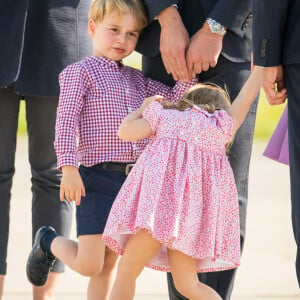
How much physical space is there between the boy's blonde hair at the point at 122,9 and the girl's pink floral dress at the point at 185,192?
0.46m

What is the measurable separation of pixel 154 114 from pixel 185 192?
0.99 ft

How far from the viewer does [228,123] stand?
12.6 ft

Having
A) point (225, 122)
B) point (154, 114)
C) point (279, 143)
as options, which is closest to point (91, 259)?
point (154, 114)

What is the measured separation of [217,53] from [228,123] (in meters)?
0.32

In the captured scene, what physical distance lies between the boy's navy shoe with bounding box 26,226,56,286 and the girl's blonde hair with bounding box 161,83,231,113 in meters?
0.86

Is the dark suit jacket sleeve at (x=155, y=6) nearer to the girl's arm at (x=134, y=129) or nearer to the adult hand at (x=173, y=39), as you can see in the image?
the adult hand at (x=173, y=39)

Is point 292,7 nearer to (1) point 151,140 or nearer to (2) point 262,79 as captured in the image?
(2) point 262,79

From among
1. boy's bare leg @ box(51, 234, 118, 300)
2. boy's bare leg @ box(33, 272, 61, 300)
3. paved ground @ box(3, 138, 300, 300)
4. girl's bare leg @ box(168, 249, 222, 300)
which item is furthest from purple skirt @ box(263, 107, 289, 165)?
paved ground @ box(3, 138, 300, 300)

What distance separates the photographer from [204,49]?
13.2 feet

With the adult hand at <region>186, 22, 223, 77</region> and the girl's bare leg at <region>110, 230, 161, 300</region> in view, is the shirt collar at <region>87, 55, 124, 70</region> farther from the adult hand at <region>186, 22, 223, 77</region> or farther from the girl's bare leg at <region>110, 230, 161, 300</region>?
the girl's bare leg at <region>110, 230, 161, 300</region>

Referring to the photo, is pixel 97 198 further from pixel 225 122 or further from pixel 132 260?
pixel 225 122

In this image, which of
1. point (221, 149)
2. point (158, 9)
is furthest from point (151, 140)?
point (158, 9)

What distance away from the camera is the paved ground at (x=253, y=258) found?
5.33 meters

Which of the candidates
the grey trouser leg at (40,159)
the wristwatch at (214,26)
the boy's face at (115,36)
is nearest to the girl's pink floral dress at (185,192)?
the wristwatch at (214,26)
